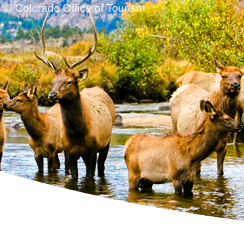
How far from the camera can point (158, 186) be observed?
672 centimetres

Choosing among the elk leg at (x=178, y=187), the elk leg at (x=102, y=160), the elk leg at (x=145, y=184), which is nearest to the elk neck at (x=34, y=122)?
the elk leg at (x=102, y=160)

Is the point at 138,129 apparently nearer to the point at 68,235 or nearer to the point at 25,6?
the point at 25,6

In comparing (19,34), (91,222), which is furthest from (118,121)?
(91,222)

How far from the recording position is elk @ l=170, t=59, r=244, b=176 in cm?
703

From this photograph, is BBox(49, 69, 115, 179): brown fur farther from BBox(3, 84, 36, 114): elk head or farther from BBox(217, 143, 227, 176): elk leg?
BBox(217, 143, 227, 176): elk leg

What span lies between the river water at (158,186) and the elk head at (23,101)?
69cm

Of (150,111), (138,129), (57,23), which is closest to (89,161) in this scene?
(57,23)

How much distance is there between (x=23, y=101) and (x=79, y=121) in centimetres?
85

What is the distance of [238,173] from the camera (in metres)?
7.57

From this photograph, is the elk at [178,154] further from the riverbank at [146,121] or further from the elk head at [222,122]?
the riverbank at [146,121]

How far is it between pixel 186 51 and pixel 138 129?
71.3 inches

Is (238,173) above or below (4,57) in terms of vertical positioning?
below

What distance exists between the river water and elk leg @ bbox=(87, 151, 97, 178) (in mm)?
109

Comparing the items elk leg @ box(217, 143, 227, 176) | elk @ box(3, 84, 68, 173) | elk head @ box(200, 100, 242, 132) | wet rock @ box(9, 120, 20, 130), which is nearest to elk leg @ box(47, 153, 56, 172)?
elk @ box(3, 84, 68, 173)
